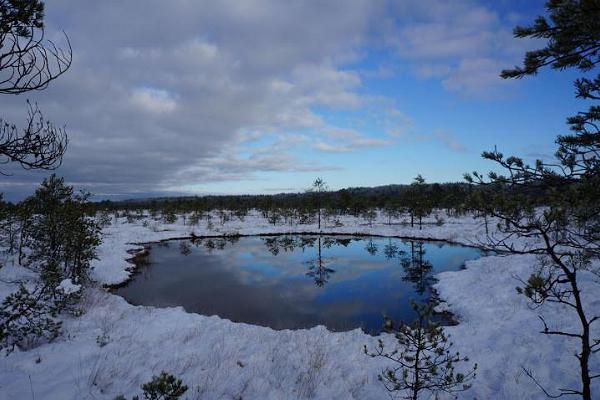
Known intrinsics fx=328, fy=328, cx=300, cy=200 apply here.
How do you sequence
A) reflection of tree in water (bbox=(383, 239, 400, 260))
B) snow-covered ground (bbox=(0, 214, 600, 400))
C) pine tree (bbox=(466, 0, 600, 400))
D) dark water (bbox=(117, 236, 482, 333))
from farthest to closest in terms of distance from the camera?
1. reflection of tree in water (bbox=(383, 239, 400, 260))
2. dark water (bbox=(117, 236, 482, 333))
3. snow-covered ground (bbox=(0, 214, 600, 400))
4. pine tree (bbox=(466, 0, 600, 400))

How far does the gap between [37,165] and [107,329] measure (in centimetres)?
978

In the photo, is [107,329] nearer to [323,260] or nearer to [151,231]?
[323,260]

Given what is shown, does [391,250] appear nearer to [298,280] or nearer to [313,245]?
[313,245]

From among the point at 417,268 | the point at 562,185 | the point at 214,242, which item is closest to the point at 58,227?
the point at 562,185

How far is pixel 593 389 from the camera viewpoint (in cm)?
732

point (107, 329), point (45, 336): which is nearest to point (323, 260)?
point (107, 329)

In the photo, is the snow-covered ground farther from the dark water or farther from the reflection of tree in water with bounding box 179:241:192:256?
the reflection of tree in water with bounding box 179:241:192:256

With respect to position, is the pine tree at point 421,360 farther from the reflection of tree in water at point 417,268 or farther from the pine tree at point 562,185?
the reflection of tree in water at point 417,268

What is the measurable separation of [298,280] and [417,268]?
10250 mm

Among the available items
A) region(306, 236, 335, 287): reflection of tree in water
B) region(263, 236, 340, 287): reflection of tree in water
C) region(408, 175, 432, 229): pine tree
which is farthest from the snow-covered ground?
region(408, 175, 432, 229): pine tree

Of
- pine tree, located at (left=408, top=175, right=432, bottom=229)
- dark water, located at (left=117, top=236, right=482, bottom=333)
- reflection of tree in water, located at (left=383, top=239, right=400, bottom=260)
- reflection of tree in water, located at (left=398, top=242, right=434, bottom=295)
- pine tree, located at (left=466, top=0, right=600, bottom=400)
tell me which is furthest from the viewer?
pine tree, located at (left=408, top=175, right=432, bottom=229)

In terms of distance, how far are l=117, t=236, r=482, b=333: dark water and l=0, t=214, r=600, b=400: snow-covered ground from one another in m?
3.42

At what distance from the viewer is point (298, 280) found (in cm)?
2481

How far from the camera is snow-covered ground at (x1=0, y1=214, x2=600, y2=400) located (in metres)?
7.76
